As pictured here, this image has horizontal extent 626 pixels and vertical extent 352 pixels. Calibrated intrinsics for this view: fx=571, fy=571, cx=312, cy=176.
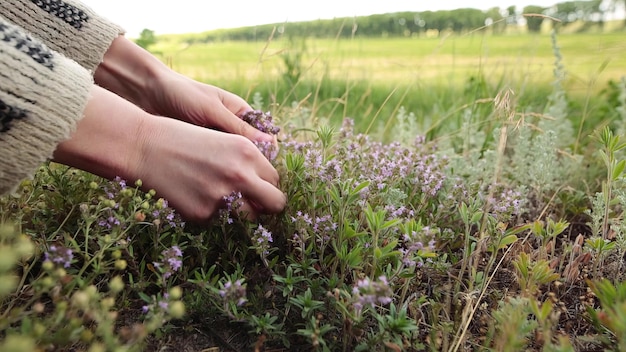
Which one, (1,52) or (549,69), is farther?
(549,69)

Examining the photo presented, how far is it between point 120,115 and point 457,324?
1.07 meters

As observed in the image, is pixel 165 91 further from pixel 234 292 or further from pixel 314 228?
pixel 234 292

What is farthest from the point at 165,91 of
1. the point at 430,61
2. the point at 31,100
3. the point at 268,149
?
the point at 430,61

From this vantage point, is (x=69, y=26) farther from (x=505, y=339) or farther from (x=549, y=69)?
(x=549, y=69)

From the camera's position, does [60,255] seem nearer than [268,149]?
Yes

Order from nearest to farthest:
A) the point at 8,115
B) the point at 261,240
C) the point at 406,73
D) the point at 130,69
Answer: the point at 8,115 < the point at 261,240 < the point at 130,69 < the point at 406,73

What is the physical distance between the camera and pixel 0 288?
82cm

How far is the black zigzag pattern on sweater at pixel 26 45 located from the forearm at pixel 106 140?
0.47ft

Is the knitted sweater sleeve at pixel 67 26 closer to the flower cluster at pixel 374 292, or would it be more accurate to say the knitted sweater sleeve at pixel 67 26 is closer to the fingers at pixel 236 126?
the fingers at pixel 236 126

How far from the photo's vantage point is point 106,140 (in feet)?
5.11

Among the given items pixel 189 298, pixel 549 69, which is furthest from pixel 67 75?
pixel 549 69

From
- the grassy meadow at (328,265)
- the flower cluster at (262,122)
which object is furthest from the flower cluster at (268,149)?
the flower cluster at (262,122)

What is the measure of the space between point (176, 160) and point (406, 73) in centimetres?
224

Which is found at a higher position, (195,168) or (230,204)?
(195,168)
